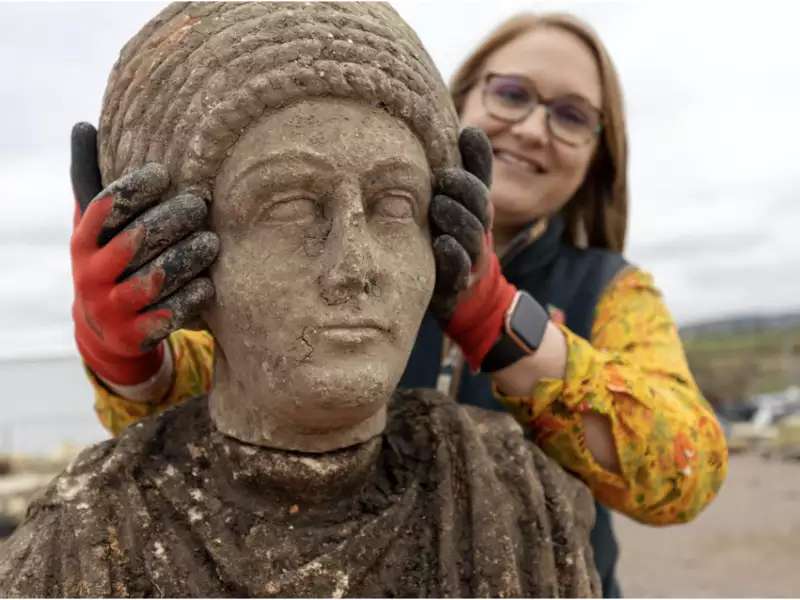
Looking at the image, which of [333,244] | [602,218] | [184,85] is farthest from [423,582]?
[602,218]

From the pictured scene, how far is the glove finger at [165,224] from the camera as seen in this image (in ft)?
5.78

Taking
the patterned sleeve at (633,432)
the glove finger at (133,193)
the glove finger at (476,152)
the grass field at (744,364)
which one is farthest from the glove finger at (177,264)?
the grass field at (744,364)

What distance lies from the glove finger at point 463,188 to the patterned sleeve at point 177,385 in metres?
0.87

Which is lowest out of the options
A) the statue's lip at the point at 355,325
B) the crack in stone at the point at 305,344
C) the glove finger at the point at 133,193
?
the crack in stone at the point at 305,344

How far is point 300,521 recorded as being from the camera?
1967mm

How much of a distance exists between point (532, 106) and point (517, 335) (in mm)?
1049

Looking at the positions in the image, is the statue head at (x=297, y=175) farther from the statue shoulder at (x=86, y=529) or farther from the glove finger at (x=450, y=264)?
the statue shoulder at (x=86, y=529)

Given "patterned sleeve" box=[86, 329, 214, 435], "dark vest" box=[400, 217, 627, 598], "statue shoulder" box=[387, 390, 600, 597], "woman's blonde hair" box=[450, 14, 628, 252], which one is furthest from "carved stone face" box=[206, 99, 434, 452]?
"woman's blonde hair" box=[450, 14, 628, 252]

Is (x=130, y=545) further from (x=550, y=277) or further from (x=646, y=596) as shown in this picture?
(x=646, y=596)

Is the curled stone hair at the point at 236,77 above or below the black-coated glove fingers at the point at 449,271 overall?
above

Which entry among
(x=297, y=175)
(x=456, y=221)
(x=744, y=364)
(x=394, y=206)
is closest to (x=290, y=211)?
(x=297, y=175)

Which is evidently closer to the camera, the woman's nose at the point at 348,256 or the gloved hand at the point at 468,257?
the woman's nose at the point at 348,256

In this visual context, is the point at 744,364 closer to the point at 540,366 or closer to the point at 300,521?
the point at 540,366

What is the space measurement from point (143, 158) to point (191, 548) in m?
0.85
